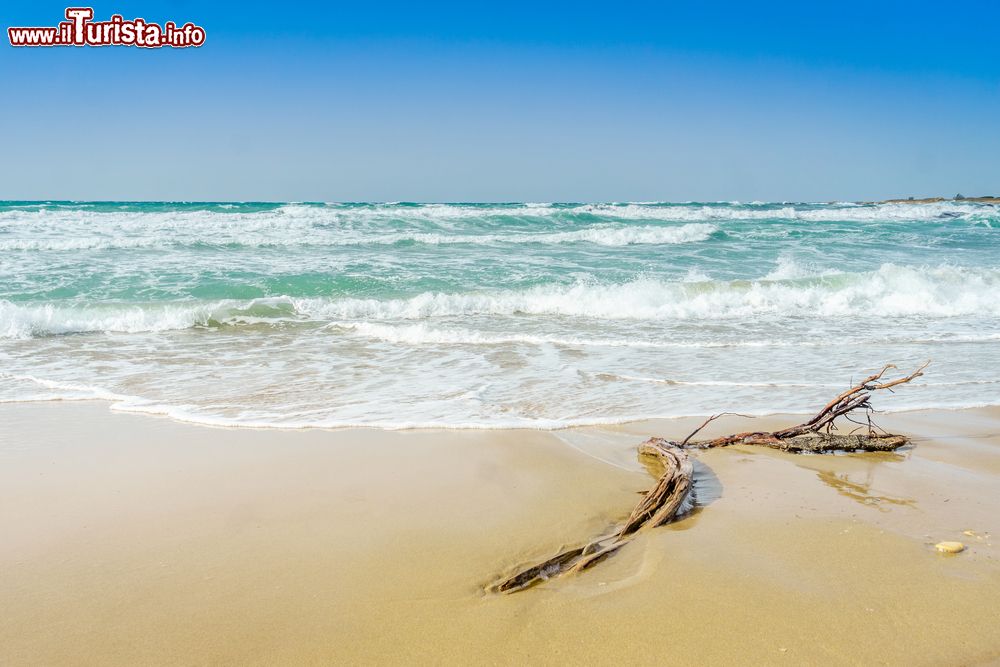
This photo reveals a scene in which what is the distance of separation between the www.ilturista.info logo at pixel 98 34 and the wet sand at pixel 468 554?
1057 centimetres

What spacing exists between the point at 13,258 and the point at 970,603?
58.7 ft

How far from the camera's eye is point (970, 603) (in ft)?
7.56

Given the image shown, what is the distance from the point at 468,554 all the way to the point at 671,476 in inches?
44.0

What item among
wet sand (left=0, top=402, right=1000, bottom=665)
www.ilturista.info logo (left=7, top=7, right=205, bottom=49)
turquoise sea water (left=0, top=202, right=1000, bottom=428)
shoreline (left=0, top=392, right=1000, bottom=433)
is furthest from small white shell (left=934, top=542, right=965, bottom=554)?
www.ilturista.info logo (left=7, top=7, right=205, bottom=49)

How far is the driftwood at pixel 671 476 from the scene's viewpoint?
257cm

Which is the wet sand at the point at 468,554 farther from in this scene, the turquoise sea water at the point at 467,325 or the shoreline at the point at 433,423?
the turquoise sea water at the point at 467,325

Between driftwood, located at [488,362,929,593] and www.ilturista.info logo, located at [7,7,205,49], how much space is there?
42.0 ft

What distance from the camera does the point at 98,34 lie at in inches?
470

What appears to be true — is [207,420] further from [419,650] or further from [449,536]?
[419,650]

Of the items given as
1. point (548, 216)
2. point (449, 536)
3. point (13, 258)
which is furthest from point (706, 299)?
point (548, 216)

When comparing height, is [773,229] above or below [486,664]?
above

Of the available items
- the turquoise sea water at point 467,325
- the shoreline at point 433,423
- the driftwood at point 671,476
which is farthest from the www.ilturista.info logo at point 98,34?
the driftwood at point 671,476

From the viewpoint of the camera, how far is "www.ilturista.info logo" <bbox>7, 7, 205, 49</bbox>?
1187cm

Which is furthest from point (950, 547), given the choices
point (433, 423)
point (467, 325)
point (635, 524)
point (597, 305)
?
point (597, 305)
